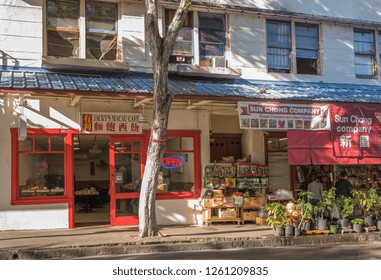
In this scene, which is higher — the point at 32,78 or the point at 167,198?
the point at 32,78

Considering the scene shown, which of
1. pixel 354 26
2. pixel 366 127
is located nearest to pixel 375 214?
pixel 366 127

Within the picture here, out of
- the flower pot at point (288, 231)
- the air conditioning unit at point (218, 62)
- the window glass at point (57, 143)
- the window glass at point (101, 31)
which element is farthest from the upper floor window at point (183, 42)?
the flower pot at point (288, 231)

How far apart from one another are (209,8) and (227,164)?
5065 mm

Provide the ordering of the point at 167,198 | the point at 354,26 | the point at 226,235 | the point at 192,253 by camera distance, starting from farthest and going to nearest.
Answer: the point at 354,26
the point at 167,198
the point at 226,235
the point at 192,253

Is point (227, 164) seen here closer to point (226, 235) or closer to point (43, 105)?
point (226, 235)

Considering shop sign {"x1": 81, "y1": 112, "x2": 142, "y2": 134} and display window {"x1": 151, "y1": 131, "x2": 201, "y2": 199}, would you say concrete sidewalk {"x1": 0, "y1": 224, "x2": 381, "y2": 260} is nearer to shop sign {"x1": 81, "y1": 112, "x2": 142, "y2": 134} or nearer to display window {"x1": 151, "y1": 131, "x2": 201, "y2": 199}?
display window {"x1": 151, "y1": 131, "x2": 201, "y2": 199}

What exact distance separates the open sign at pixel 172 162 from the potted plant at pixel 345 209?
4.75m

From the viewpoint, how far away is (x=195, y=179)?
49.1 feet

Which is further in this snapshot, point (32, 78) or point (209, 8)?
point (209, 8)

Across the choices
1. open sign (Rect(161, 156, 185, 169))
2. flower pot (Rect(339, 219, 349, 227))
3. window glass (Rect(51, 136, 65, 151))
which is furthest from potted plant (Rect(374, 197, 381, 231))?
window glass (Rect(51, 136, 65, 151))

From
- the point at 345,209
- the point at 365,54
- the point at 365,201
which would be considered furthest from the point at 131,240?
the point at 365,54

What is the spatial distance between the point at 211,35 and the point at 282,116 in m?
3.70

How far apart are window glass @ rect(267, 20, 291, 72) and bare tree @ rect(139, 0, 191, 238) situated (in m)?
5.73

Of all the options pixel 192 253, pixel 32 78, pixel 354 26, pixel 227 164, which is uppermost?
pixel 354 26
